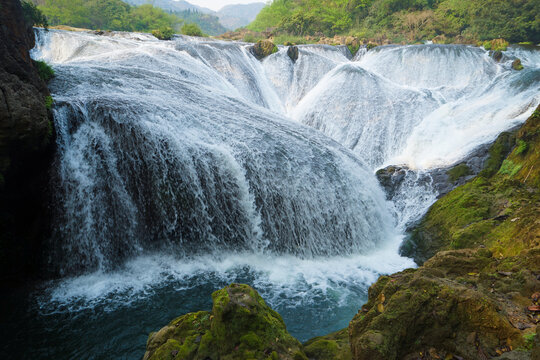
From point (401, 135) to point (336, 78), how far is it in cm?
534

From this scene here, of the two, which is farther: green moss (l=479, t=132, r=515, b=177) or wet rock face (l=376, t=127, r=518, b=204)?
wet rock face (l=376, t=127, r=518, b=204)

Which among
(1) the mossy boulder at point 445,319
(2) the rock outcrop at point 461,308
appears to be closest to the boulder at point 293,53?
(2) the rock outcrop at point 461,308

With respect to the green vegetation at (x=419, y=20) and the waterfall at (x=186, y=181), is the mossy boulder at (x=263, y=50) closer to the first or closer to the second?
the waterfall at (x=186, y=181)

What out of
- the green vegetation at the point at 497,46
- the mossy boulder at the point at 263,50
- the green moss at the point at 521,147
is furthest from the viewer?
the mossy boulder at the point at 263,50

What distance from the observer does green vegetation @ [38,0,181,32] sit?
1451 inches

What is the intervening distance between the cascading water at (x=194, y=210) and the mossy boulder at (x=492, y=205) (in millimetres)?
848

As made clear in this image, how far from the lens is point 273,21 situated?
46.3 m

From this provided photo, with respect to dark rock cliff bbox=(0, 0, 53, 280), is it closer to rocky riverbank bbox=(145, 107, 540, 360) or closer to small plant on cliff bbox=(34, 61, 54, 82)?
small plant on cliff bbox=(34, 61, 54, 82)

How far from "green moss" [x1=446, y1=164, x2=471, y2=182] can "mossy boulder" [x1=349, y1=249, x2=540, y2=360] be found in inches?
265

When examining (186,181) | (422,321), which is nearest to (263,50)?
(186,181)

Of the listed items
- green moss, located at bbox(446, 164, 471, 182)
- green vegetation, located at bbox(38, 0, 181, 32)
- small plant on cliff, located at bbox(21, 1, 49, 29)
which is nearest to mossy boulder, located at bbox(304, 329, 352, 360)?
Answer: green moss, located at bbox(446, 164, 471, 182)

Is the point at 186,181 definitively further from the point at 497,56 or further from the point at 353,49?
the point at 353,49

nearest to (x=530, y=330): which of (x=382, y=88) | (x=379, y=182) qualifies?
(x=379, y=182)

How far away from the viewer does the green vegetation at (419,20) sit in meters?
22.3
